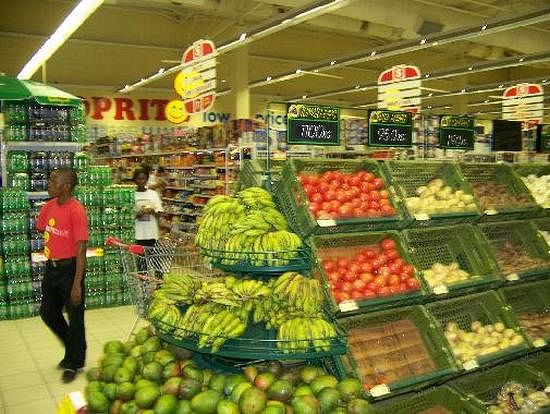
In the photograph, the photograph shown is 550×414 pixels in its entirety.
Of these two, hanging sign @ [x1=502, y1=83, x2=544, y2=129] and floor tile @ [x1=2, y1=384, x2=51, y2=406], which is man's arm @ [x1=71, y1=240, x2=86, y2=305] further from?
hanging sign @ [x1=502, y1=83, x2=544, y2=129]

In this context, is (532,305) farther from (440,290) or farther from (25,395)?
(25,395)

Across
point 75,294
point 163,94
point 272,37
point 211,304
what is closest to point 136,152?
point 163,94

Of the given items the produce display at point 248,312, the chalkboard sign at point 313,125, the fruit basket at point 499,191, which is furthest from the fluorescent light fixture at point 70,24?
the produce display at point 248,312

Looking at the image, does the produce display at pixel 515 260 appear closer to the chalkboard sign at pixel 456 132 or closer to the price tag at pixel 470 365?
the price tag at pixel 470 365

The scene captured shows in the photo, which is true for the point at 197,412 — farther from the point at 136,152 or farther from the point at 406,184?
the point at 136,152

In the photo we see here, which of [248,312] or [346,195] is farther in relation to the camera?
[346,195]

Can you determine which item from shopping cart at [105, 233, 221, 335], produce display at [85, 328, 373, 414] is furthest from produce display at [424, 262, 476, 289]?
shopping cart at [105, 233, 221, 335]

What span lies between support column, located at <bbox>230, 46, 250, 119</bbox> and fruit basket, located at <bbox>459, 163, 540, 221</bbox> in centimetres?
1154

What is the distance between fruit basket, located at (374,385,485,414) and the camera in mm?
3230

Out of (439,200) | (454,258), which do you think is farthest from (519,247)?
(439,200)

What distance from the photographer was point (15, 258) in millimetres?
7035

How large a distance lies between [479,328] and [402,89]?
8692mm

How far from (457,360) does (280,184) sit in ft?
5.00

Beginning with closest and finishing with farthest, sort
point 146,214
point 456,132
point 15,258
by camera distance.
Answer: point 456,132
point 15,258
point 146,214
